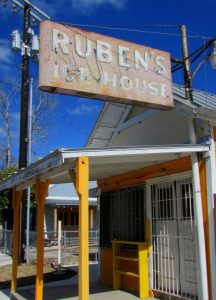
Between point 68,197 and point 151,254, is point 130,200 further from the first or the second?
point 68,197

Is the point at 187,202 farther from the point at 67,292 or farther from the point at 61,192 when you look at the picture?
the point at 61,192

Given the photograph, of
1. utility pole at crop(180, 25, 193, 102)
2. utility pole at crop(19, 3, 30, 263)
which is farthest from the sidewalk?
utility pole at crop(19, 3, 30, 263)

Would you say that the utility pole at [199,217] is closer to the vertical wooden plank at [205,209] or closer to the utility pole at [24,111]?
the vertical wooden plank at [205,209]

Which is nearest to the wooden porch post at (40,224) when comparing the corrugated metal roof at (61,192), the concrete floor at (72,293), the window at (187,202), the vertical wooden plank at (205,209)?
the concrete floor at (72,293)

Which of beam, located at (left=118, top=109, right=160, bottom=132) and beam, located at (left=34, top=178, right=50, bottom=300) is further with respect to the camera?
beam, located at (left=118, top=109, right=160, bottom=132)

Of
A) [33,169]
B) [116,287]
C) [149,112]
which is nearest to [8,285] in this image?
[116,287]

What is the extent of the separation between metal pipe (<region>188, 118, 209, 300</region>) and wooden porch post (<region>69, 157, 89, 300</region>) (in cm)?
220

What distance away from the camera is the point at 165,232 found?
9.17m

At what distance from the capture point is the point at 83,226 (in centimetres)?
654

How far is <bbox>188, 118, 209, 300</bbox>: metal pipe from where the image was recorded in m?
7.44

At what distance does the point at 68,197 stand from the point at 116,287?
1835 centimetres

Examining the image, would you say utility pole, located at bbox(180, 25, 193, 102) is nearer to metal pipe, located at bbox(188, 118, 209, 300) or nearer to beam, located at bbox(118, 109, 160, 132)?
beam, located at bbox(118, 109, 160, 132)

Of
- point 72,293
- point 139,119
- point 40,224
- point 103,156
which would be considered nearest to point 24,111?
point 139,119

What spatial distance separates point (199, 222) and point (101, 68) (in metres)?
3.30
